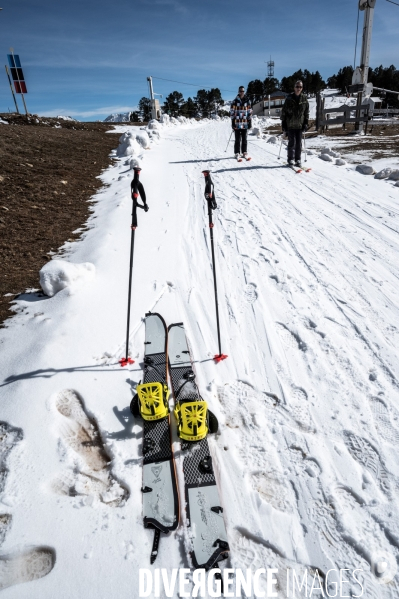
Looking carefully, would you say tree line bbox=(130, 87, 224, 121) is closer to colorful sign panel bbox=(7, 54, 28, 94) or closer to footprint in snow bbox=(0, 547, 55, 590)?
colorful sign panel bbox=(7, 54, 28, 94)

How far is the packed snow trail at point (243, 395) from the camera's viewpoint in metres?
2.01

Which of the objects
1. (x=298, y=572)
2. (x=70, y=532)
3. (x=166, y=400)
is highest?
(x=166, y=400)

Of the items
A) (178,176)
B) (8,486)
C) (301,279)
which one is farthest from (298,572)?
(178,176)

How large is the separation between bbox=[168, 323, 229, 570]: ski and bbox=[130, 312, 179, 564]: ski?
111mm

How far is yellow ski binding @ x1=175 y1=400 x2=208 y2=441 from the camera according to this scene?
8.24ft

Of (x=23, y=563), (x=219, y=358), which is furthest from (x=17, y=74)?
(x=23, y=563)

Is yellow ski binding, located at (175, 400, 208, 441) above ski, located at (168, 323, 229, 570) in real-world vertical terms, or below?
above

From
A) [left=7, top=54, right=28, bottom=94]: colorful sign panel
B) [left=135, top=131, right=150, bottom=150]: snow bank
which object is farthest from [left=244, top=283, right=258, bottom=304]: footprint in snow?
[left=7, top=54, right=28, bottom=94]: colorful sign panel

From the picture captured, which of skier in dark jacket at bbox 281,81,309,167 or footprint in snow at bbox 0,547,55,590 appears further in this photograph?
skier in dark jacket at bbox 281,81,309,167

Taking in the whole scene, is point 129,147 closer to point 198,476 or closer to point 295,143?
point 295,143

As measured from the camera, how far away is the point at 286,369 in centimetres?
321

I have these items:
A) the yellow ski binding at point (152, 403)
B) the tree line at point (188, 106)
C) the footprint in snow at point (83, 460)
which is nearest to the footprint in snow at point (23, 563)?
the footprint in snow at point (83, 460)

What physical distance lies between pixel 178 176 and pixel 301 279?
7.43m

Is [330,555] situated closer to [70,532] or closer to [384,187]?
[70,532]
